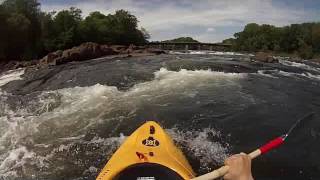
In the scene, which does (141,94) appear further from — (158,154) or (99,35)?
(99,35)

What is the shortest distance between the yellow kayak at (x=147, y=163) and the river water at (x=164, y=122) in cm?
147

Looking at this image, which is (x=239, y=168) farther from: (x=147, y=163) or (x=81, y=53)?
(x=81, y=53)

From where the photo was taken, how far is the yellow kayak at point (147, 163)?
16.9ft

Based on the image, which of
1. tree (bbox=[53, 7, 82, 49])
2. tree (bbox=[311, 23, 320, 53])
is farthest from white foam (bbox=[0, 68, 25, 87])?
tree (bbox=[311, 23, 320, 53])

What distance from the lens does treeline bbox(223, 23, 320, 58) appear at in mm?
69500

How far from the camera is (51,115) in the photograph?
1111cm

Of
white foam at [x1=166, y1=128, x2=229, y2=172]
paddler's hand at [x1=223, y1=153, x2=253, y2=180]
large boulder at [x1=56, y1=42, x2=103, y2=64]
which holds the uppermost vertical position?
paddler's hand at [x1=223, y1=153, x2=253, y2=180]

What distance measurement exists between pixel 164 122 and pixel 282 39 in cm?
6895

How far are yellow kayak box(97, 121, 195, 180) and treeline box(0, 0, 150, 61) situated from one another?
37964 mm

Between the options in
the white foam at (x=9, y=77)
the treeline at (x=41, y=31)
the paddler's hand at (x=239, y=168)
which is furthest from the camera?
the treeline at (x=41, y=31)

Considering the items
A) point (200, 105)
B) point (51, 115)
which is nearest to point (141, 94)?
point (200, 105)

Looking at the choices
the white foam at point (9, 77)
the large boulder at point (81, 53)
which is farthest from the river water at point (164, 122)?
the large boulder at point (81, 53)

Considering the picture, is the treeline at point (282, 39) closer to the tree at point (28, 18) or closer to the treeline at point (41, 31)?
the treeline at point (41, 31)

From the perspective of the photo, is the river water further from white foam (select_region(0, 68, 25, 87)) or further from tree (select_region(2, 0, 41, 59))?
tree (select_region(2, 0, 41, 59))
